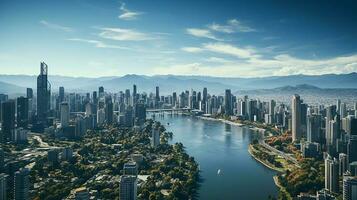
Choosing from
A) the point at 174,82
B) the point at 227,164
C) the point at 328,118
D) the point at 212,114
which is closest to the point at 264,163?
the point at 227,164

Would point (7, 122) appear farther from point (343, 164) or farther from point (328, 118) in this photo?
point (328, 118)

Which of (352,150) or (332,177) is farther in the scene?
(352,150)

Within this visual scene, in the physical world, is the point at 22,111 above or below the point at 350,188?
above

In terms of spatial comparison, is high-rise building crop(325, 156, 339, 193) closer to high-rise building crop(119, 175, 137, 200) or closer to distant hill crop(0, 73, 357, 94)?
high-rise building crop(119, 175, 137, 200)

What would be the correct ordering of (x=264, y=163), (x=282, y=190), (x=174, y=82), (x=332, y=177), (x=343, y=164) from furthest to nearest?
(x=174, y=82) → (x=264, y=163) → (x=343, y=164) → (x=282, y=190) → (x=332, y=177)

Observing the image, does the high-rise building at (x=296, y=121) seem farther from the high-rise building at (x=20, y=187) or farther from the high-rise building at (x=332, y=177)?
the high-rise building at (x=20, y=187)

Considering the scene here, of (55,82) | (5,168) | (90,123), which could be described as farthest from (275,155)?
(55,82)
